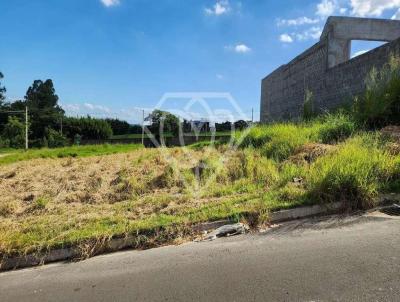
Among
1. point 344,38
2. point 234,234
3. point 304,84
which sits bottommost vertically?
point 234,234

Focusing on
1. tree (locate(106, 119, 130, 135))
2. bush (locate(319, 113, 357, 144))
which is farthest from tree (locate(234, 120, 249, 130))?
tree (locate(106, 119, 130, 135))

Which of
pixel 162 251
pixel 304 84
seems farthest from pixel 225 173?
pixel 304 84

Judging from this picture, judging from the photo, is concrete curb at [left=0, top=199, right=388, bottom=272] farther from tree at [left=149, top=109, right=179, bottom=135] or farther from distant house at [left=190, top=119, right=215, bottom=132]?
tree at [left=149, top=109, right=179, bottom=135]

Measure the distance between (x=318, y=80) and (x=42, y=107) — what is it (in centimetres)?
5609

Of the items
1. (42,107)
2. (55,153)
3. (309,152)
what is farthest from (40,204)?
(42,107)

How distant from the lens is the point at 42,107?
58406mm

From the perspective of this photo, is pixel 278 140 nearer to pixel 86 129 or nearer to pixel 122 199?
pixel 122 199

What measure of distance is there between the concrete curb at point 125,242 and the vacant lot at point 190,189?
3.1 inches

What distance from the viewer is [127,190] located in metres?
5.85

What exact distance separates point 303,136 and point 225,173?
2084 mm

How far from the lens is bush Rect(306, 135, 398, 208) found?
163 inches

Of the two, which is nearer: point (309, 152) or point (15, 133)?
point (309, 152)

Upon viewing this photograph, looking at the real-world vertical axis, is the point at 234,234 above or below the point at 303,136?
below

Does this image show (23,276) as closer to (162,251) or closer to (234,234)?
(162,251)
